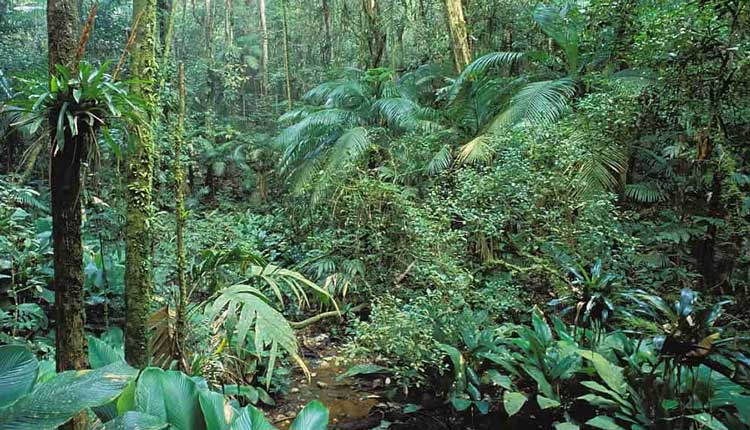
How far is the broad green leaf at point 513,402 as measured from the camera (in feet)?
11.0

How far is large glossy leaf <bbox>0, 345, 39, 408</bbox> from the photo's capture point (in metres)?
1.30

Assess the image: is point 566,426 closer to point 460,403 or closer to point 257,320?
point 460,403

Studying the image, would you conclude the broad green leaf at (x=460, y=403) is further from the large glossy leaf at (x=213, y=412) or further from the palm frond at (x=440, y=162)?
the palm frond at (x=440, y=162)

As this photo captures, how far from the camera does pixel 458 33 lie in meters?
8.19

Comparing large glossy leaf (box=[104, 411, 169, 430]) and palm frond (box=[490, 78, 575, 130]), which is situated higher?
palm frond (box=[490, 78, 575, 130])

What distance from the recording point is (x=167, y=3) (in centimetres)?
679

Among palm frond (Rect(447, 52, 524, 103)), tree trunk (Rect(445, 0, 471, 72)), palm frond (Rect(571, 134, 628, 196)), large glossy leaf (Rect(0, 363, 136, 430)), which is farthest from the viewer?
tree trunk (Rect(445, 0, 471, 72))

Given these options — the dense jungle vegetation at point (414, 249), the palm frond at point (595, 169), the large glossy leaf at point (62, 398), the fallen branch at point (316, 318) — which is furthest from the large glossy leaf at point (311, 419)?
the palm frond at point (595, 169)

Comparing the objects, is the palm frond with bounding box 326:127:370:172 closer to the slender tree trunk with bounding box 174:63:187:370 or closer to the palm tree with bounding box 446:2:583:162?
the palm tree with bounding box 446:2:583:162

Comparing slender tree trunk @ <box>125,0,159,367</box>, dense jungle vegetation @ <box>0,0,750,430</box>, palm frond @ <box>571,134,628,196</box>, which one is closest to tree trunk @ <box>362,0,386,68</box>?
dense jungle vegetation @ <box>0,0,750,430</box>

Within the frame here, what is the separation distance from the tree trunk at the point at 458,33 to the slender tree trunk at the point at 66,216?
711 centimetres

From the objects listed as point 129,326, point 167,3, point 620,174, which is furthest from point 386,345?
point 167,3

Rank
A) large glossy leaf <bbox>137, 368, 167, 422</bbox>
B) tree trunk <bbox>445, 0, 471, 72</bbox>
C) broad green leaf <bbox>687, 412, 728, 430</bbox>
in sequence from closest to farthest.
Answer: large glossy leaf <bbox>137, 368, 167, 422</bbox>, broad green leaf <bbox>687, 412, 728, 430</bbox>, tree trunk <bbox>445, 0, 471, 72</bbox>

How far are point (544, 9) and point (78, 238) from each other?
21.9 feet
